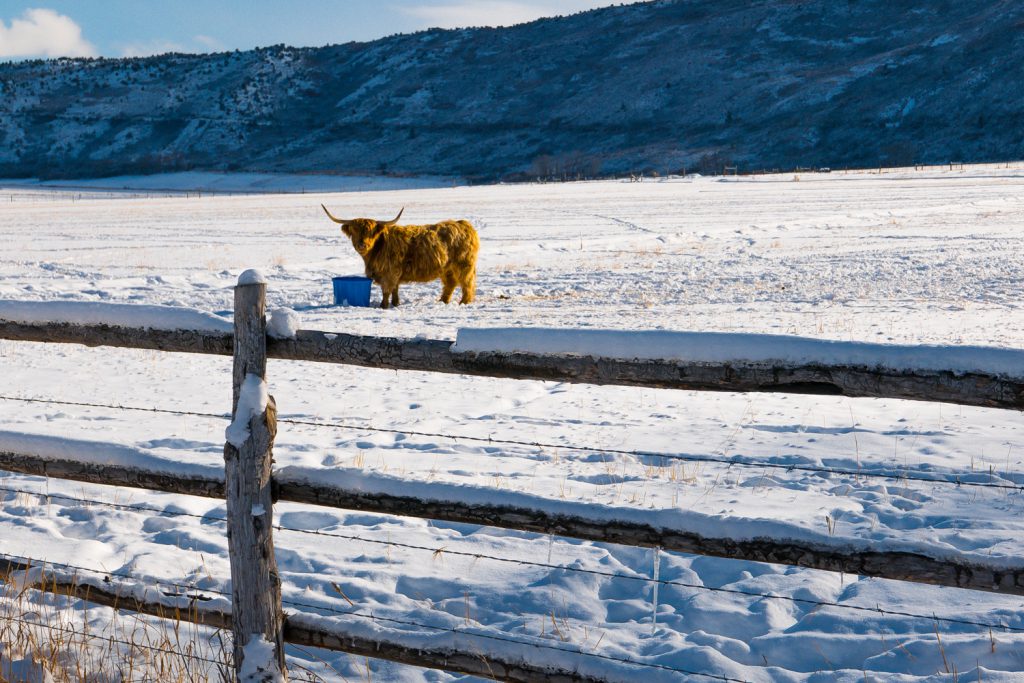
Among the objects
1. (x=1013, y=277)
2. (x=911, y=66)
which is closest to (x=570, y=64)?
(x=911, y=66)

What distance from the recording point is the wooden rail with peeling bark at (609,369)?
2.50 metres

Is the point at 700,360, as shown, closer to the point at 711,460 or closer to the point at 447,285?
the point at 711,460

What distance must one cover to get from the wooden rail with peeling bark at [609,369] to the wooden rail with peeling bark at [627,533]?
1.33 feet

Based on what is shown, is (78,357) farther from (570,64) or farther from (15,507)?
(570,64)

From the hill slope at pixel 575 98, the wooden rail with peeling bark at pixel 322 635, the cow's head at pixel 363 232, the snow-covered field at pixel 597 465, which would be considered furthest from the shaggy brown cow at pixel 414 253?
the hill slope at pixel 575 98

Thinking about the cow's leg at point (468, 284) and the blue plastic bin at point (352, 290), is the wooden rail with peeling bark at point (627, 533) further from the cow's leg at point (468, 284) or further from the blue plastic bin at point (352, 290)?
the cow's leg at point (468, 284)

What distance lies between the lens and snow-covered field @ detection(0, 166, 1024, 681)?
3.99 metres

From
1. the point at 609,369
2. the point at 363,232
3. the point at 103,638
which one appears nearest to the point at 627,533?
the point at 609,369

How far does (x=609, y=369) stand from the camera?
279cm

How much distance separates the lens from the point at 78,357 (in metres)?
10.5

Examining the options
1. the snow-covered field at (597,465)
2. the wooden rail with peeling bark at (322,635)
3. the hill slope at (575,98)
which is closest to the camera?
the wooden rail with peeling bark at (322,635)

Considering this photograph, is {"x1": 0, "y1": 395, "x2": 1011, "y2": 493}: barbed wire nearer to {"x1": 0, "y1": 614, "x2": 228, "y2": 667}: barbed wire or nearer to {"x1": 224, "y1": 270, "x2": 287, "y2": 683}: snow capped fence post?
{"x1": 224, "y1": 270, "x2": 287, "y2": 683}: snow capped fence post

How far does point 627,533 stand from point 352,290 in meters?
10.4

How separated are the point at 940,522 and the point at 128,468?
382 centimetres
